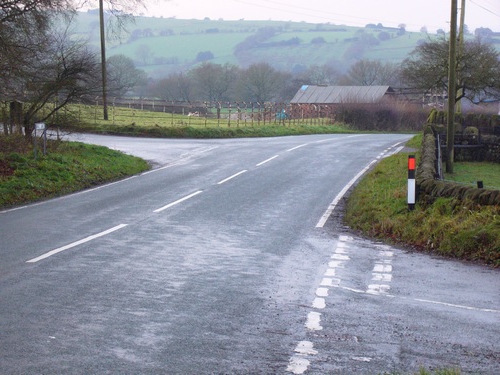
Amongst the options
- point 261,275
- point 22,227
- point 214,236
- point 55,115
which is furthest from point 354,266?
point 55,115

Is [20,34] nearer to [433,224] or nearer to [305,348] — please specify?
[433,224]

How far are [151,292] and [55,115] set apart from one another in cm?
1679

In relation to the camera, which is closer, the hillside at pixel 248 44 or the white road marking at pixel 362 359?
the white road marking at pixel 362 359

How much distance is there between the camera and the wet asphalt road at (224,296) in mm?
6039

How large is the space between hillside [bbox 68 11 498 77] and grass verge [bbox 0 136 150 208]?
106m

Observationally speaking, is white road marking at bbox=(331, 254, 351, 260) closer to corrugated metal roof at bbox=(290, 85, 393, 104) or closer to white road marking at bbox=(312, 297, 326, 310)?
white road marking at bbox=(312, 297, 326, 310)

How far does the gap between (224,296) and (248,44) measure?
155312 millimetres

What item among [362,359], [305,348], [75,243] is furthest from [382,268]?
[75,243]

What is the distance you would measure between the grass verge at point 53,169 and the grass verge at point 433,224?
293 inches

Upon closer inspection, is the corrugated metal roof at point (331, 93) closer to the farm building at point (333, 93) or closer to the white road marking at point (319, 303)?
the farm building at point (333, 93)

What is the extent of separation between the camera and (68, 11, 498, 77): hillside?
142 meters

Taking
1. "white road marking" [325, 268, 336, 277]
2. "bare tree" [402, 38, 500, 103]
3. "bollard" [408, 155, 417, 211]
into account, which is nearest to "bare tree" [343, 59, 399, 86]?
"bare tree" [402, 38, 500, 103]

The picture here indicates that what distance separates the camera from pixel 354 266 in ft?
33.4

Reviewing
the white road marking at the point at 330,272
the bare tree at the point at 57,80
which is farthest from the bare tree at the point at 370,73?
the white road marking at the point at 330,272
